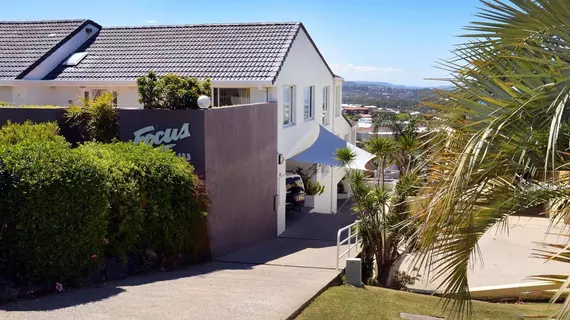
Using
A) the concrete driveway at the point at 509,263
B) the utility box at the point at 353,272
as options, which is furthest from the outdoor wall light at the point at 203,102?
the concrete driveway at the point at 509,263

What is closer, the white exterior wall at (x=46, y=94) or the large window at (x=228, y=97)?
the large window at (x=228, y=97)

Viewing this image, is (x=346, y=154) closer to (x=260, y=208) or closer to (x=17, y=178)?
(x=260, y=208)

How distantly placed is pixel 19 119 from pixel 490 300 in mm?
11681

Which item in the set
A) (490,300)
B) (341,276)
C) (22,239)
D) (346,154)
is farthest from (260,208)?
(22,239)

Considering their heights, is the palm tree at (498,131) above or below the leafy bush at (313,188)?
above

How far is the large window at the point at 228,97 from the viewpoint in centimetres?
1889

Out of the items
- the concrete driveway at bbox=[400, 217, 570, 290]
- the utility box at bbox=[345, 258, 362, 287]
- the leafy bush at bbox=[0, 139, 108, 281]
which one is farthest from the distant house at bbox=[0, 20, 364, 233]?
the leafy bush at bbox=[0, 139, 108, 281]

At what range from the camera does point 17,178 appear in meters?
8.70

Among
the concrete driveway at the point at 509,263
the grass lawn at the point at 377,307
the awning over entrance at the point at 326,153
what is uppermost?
the awning over entrance at the point at 326,153

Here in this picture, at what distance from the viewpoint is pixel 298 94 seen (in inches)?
830

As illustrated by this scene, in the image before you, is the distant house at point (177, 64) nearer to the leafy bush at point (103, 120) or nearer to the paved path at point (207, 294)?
the leafy bush at point (103, 120)

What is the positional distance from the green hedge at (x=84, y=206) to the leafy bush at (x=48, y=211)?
13mm

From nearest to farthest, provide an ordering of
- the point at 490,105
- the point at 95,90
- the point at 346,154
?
the point at 490,105
the point at 346,154
the point at 95,90

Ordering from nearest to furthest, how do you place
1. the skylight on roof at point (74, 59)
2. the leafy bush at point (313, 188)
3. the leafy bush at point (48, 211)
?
the leafy bush at point (48, 211) → the skylight on roof at point (74, 59) → the leafy bush at point (313, 188)
